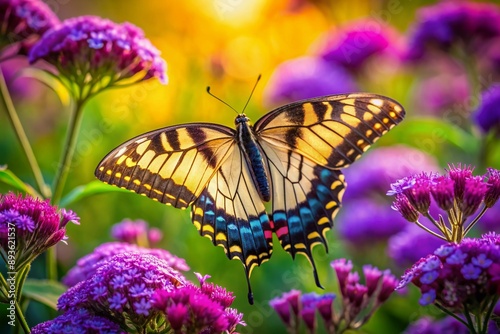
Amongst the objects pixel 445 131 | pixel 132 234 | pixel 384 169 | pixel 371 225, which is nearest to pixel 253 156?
pixel 132 234

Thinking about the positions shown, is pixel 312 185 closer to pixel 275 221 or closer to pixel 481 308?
pixel 275 221

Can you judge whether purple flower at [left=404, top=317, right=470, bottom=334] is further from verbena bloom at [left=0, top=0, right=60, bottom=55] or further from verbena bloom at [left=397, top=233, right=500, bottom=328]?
verbena bloom at [left=0, top=0, right=60, bottom=55]

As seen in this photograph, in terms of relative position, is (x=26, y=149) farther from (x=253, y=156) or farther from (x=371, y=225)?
(x=371, y=225)

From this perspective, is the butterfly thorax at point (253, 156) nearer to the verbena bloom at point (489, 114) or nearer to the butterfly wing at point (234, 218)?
the butterfly wing at point (234, 218)

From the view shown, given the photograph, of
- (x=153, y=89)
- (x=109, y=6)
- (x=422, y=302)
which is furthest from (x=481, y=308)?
(x=109, y=6)

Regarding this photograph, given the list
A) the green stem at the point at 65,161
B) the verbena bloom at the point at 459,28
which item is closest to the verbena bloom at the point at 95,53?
the green stem at the point at 65,161

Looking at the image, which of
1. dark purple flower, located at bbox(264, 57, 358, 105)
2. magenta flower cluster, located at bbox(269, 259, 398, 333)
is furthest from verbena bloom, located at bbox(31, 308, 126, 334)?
dark purple flower, located at bbox(264, 57, 358, 105)
